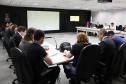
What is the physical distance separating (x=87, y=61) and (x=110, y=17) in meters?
13.7

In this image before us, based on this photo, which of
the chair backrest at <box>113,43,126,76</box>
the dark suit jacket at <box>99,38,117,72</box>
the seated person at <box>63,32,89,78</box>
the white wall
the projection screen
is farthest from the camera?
the projection screen

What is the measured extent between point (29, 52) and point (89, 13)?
16.0m

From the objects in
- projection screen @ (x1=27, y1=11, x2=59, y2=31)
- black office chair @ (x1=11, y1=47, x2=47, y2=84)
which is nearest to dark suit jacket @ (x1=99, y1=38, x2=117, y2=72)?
black office chair @ (x1=11, y1=47, x2=47, y2=84)

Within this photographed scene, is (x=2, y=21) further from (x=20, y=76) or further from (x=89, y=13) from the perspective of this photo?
(x=20, y=76)

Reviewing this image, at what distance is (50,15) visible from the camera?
50.3 ft

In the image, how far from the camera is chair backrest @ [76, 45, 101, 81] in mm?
2281

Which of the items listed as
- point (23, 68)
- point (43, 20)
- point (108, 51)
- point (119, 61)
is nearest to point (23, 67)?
point (23, 68)

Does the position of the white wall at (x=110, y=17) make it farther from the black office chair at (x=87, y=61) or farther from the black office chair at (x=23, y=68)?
the black office chair at (x=23, y=68)

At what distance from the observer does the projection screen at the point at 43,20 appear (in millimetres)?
14359

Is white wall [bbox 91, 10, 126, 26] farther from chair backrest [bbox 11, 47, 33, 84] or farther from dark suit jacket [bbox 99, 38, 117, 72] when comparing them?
chair backrest [bbox 11, 47, 33, 84]

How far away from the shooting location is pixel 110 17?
15125 mm

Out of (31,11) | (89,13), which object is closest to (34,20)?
(31,11)

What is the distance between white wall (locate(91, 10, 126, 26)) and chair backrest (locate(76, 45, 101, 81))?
12313 millimetres

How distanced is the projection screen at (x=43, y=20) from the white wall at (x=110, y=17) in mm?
4264
